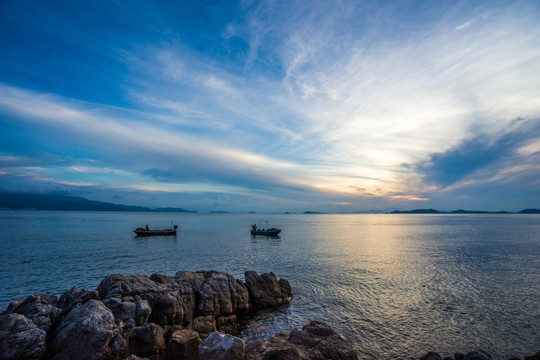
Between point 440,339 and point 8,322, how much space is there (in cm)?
2455

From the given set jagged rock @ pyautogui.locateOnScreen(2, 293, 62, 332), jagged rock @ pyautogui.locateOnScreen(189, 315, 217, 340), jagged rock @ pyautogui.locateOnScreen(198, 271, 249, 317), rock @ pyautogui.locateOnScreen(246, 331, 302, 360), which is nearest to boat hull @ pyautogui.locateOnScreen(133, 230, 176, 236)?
jagged rock @ pyautogui.locateOnScreen(198, 271, 249, 317)

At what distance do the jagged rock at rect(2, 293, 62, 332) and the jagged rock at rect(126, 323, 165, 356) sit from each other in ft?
13.8

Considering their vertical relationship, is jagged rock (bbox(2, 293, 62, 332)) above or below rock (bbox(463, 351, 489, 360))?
above

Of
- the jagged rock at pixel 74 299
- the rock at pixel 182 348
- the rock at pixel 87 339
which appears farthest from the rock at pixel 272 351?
the jagged rock at pixel 74 299

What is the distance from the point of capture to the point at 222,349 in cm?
1048

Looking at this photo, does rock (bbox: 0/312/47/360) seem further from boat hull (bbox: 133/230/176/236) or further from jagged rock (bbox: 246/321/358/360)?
boat hull (bbox: 133/230/176/236)

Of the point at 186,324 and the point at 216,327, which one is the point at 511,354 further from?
the point at 186,324

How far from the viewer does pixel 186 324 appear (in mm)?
17797

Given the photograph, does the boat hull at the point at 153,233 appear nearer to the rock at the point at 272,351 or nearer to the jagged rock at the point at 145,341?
the jagged rock at the point at 145,341

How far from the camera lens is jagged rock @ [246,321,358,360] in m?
11.2

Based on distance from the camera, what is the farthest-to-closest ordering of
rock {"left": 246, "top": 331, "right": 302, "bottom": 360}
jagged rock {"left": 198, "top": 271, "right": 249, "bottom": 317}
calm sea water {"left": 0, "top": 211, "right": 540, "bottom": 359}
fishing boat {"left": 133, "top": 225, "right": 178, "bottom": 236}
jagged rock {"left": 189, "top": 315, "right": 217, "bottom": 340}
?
fishing boat {"left": 133, "top": 225, "right": 178, "bottom": 236}
jagged rock {"left": 198, "top": 271, "right": 249, "bottom": 317}
calm sea water {"left": 0, "top": 211, "right": 540, "bottom": 359}
jagged rock {"left": 189, "top": 315, "right": 217, "bottom": 340}
rock {"left": 246, "top": 331, "right": 302, "bottom": 360}

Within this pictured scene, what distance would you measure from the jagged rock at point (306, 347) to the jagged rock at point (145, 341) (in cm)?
528

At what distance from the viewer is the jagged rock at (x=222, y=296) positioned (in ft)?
64.2

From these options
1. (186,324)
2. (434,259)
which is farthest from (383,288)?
(434,259)
